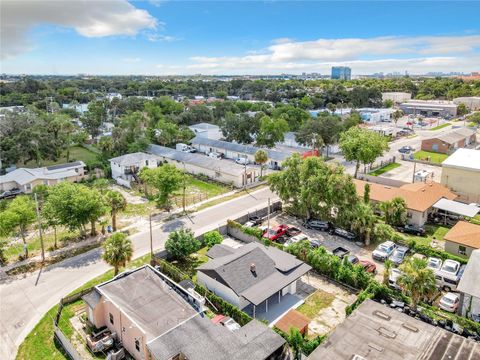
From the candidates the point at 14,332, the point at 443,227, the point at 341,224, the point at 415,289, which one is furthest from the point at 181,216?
the point at 443,227

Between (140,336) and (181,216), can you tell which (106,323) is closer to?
(140,336)

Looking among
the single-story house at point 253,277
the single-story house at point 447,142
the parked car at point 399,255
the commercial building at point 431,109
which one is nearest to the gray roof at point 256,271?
the single-story house at point 253,277

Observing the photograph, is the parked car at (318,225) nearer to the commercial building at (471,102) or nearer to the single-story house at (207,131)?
the single-story house at (207,131)

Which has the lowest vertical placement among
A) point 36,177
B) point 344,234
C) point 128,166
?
point 344,234

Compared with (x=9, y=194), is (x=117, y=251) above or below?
above

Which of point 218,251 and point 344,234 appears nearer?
point 218,251

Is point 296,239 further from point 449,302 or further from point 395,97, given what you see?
point 395,97

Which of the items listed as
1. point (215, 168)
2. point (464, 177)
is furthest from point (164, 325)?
point (464, 177)

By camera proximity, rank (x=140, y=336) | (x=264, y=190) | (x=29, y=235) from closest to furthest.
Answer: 1. (x=140, y=336)
2. (x=29, y=235)
3. (x=264, y=190)
